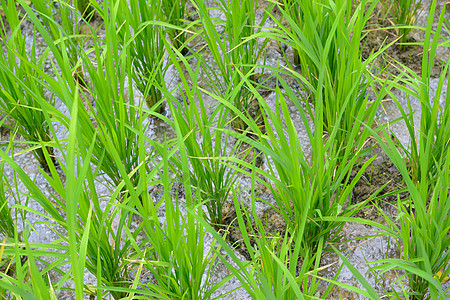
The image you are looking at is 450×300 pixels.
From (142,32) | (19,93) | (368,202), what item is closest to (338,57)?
(368,202)

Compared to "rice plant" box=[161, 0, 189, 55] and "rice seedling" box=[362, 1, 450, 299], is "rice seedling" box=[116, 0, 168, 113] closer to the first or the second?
"rice plant" box=[161, 0, 189, 55]

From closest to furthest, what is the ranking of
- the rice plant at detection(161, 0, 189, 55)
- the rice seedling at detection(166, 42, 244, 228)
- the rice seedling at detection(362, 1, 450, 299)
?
the rice seedling at detection(362, 1, 450, 299)
the rice seedling at detection(166, 42, 244, 228)
the rice plant at detection(161, 0, 189, 55)

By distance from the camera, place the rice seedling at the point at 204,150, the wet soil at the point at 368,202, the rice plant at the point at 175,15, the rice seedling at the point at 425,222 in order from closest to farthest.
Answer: the rice seedling at the point at 425,222 < the rice seedling at the point at 204,150 < the wet soil at the point at 368,202 < the rice plant at the point at 175,15

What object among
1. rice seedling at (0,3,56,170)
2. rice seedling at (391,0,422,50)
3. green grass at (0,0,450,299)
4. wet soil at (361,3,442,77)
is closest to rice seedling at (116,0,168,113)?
green grass at (0,0,450,299)

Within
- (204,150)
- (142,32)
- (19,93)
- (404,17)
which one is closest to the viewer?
(204,150)

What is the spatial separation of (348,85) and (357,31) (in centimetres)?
14

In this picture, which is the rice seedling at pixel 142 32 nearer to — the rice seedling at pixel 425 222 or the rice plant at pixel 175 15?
the rice plant at pixel 175 15

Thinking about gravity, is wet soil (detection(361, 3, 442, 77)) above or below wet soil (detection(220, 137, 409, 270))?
above

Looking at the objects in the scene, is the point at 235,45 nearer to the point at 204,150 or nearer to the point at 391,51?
the point at 204,150

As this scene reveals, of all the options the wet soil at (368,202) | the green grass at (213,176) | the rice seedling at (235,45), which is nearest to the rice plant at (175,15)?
the green grass at (213,176)

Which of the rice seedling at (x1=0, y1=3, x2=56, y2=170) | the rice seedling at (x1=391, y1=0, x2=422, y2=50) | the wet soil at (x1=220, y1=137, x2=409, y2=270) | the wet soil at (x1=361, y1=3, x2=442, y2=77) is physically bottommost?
the wet soil at (x1=220, y1=137, x2=409, y2=270)

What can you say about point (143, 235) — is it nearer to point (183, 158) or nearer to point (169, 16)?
point (183, 158)

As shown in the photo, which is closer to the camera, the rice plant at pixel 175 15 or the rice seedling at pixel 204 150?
the rice seedling at pixel 204 150

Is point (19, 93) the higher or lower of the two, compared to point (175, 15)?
lower
